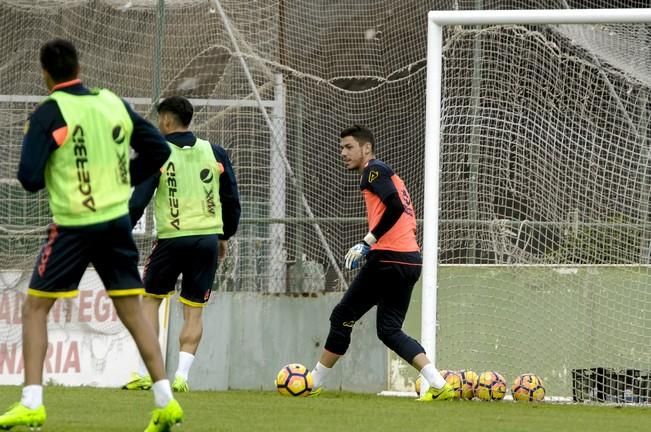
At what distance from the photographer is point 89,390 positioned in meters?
10.2

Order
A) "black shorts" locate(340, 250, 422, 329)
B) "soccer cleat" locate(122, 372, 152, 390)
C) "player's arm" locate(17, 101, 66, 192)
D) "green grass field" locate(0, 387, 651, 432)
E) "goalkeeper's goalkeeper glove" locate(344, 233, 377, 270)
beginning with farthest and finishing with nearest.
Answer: "soccer cleat" locate(122, 372, 152, 390) < "black shorts" locate(340, 250, 422, 329) < "goalkeeper's goalkeeper glove" locate(344, 233, 377, 270) < "green grass field" locate(0, 387, 651, 432) < "player's arm" locate(17, 101, 66, 192)

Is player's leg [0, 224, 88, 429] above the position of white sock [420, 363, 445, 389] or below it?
above

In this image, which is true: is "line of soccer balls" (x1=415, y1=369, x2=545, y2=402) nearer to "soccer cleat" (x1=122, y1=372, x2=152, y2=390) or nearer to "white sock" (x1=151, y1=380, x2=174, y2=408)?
"soccer cleat" (x1=122, y1=372, x2=152, y2=390)

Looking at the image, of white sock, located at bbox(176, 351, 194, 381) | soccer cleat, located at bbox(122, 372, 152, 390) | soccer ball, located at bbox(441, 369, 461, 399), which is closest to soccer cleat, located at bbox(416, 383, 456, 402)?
soccer ball, located at bbox(441, 369, 461, 399)

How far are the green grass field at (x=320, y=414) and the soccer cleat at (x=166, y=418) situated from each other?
0.63 meters

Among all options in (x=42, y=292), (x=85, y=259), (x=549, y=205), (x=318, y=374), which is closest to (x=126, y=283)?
(x=85, y=259)

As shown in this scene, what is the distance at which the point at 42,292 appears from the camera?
6125 mm

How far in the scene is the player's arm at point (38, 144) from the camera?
233 inches

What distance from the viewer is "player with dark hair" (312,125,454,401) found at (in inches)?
367

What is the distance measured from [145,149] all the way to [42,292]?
0.92 m

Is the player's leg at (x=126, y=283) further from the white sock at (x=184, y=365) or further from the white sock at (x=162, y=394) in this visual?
the white sock at (x=184, y=365)

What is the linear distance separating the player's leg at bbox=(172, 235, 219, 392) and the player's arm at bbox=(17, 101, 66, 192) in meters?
3.60

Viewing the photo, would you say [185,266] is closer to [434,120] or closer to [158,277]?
[158,277]

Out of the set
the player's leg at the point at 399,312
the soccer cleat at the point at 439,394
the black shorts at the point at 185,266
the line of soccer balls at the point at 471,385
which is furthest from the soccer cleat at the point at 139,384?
the soccer cleat at the point at 439,394
